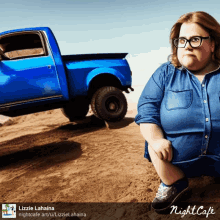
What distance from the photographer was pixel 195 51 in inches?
52.0

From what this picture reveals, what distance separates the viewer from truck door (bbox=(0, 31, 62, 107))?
11.4ft

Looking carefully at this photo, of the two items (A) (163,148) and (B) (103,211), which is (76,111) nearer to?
(B) (103,211)

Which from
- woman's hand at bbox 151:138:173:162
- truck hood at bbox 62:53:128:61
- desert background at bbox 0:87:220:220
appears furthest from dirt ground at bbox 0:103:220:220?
truck hood at bbox 62:53:128:61

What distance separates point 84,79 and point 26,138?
1.70 meters

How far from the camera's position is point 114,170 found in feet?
7.43

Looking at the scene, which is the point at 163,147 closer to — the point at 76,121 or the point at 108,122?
the point at 108,122

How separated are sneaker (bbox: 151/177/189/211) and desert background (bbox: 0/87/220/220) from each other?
0.07 m

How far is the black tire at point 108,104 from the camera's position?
164 inches

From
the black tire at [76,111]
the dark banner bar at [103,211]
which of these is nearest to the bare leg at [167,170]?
the dark banner bar at [103,211]

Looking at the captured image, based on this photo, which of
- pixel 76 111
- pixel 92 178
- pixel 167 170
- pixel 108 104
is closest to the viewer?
pixel 167 170

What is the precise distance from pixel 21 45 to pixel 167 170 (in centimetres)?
387

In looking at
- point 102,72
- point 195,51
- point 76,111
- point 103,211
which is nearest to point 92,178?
point 103,211

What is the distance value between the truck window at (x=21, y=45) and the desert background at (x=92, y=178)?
70.4 inches

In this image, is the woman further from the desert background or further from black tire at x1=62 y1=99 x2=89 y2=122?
black tire at x1=62 y1=99 x2=89 y2=122
